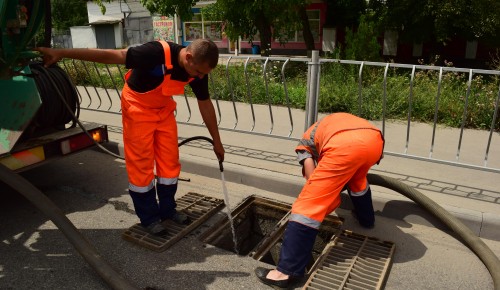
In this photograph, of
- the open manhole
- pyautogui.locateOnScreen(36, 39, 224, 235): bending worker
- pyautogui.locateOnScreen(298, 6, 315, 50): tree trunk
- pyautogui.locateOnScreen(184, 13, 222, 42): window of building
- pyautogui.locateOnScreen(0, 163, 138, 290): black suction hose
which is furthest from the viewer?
pyautogui.locateOnScreen(184, 13, 222, 42): window of building

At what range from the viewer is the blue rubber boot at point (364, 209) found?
11.1ft

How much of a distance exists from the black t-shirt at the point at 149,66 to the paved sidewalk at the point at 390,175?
65.6 inches

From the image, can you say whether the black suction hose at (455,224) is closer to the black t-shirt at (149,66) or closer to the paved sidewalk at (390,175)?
the paved sidewalk at (390,175)

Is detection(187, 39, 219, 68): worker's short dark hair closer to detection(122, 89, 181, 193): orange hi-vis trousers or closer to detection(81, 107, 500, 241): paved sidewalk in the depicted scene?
detection(122, 89, 181, 193): orange hi-vis trousers

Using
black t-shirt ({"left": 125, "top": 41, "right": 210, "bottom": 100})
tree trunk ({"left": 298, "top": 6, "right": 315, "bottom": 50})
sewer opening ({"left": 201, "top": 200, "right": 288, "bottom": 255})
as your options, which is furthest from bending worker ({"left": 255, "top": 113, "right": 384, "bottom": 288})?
tree trunk ({"left": 298, "top": 6, "right": 315, "bottom": 50})

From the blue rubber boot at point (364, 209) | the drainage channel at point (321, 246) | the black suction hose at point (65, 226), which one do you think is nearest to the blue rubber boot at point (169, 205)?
the drainage channel at point (321, 246)

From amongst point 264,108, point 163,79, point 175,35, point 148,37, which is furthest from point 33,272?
point 148,37

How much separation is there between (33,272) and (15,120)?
1.40 meters

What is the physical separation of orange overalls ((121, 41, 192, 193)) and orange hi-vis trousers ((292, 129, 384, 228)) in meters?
1.16

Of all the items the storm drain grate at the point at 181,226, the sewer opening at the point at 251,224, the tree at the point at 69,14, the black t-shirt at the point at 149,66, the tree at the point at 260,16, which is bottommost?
the sewer opening at the point at 251,224

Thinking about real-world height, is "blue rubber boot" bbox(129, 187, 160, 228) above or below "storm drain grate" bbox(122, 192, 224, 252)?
above

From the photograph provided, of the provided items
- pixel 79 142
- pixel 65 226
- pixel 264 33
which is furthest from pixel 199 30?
pixel 65 226

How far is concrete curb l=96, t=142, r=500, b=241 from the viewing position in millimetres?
3419

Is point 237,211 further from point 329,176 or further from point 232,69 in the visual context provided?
point 232,69
